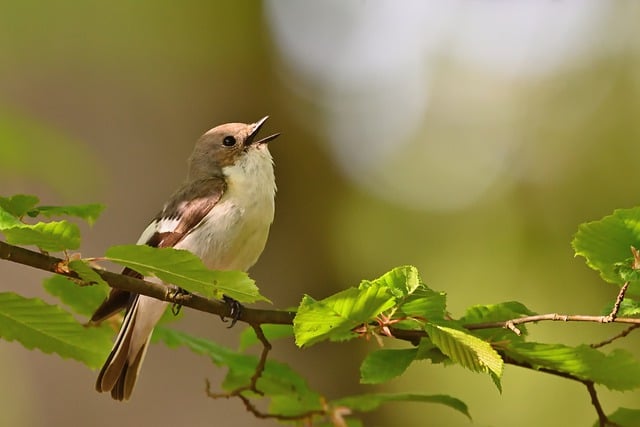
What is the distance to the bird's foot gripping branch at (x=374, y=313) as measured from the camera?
1.26 meters

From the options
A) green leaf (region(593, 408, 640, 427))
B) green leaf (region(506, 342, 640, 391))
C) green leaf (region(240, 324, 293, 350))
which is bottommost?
green leaf (region(593, 408, 640, 427))

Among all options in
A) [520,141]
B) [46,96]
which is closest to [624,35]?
[520,141]

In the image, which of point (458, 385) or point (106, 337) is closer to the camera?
point (106, 337)

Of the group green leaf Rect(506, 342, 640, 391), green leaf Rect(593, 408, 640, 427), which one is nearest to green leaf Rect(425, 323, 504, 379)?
green leaf Rect(506, 342, 640, 391)

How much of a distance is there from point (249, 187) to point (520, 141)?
4429mm

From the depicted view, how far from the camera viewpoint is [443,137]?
24.6 feet

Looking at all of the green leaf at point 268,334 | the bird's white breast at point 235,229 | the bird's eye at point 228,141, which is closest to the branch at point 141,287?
the green leaf at point 268,334

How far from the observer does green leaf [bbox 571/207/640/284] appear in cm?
136

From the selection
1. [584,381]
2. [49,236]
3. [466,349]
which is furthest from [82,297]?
[584,381]

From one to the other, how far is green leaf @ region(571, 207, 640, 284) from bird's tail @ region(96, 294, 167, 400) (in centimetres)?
135

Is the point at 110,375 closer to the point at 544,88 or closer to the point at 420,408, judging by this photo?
the point at 420,408

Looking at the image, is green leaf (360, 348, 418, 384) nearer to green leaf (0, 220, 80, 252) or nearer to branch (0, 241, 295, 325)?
branch (0, 241, 295, 325)

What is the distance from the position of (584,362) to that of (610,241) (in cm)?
23

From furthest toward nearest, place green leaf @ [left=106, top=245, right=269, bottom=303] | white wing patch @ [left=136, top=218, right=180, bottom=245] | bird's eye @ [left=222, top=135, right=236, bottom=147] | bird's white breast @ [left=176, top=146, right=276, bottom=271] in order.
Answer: bird's eye @ [left=222, top=135, right=236, bottom=147] < white wing patch @ [left=136, top=218, right=180, bottom=245] < bird's white breast @ [left=176, top=146, right=276, bottom=271] < green leaf @ [left=106, top=245, right=269, bottom=303]
